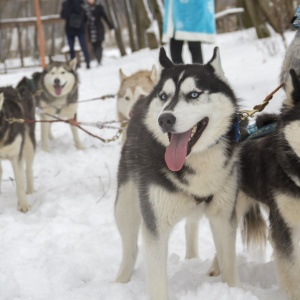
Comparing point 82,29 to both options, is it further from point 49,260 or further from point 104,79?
point 49,260

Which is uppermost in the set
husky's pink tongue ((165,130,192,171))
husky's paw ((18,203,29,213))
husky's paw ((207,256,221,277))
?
husky's pink tongue ((165,130,192,171))

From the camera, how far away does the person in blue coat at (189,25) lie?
566 cm

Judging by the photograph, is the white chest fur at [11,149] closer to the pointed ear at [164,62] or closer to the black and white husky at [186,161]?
the black and white husky at [186,161]

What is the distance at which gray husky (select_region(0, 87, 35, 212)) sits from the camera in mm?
4078

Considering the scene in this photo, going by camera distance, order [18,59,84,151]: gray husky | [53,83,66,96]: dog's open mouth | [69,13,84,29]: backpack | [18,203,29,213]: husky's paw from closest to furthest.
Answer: [18,203,29,213]: husky's paw → [18,59,84,151]: gray husky → [53,83,66,96]: dog's open mouth → [69,13,84,29]: backpack

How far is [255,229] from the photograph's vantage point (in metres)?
2.66

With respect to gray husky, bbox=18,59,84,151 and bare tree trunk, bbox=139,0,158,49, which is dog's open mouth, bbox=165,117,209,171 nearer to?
gray husky, bbox=18,59,84,151

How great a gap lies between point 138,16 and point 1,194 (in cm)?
1221

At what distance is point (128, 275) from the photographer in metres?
2.63

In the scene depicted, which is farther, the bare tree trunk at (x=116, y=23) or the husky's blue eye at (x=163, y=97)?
the bare tree trunk at (x=116, y=23)

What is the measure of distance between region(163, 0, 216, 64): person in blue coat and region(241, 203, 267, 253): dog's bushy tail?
10.5ft

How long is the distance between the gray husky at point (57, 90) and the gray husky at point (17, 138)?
5.24 feet

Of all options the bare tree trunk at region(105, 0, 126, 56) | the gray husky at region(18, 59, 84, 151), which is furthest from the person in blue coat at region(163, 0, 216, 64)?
the bare tree trunk at region(105, 0, 126, 56)

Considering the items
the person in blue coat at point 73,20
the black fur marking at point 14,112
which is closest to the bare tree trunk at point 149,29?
the person in blue coat at point 73,20
